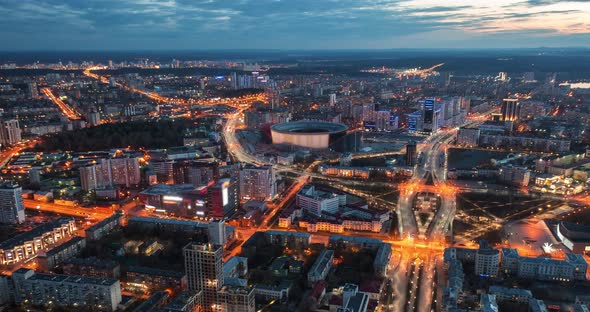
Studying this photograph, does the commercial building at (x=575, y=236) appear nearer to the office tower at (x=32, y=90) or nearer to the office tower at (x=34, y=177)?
the office tower at (x=34, y=177)

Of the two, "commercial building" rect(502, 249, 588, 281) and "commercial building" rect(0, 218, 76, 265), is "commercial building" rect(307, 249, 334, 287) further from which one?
"commercial building" rect(0, 218, 76, 265)

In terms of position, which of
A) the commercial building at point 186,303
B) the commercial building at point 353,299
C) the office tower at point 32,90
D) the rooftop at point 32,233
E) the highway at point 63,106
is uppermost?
the office tower at point 32,90

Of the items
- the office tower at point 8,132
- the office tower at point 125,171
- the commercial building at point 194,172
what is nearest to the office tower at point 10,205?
the office tower at point 125,171

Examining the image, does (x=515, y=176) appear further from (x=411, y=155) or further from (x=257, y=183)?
(x=257, y=183)

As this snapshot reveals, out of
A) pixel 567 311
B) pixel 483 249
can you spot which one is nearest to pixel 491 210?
pixel 483 249

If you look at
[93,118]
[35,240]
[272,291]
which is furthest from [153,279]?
[93,118]

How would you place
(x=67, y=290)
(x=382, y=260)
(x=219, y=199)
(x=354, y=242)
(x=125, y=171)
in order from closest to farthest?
1. (x=67, y=290)
2. (x=382, y=260)
3. (x=354, y=242)
4. (x=219, y=199)
5. (x=125, y=171)

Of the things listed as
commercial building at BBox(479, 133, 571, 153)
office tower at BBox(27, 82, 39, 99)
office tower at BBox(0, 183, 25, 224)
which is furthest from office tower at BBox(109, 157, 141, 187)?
office tower at BBox(27, 82, 39, 99)
